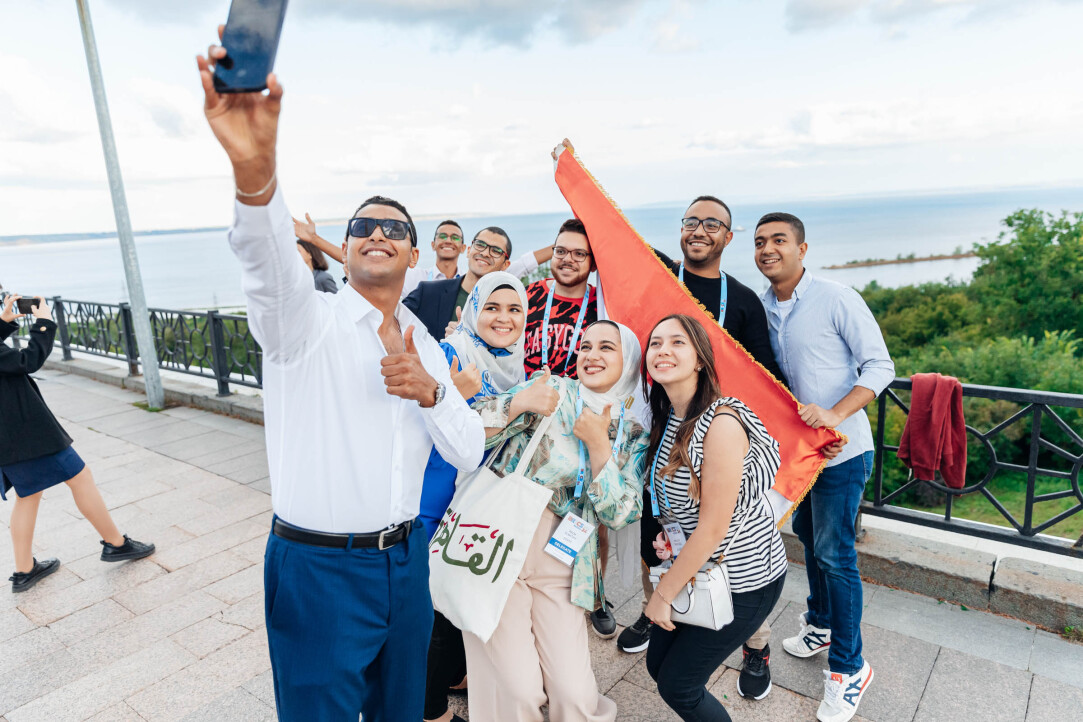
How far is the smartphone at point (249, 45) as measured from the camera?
47.4 inches

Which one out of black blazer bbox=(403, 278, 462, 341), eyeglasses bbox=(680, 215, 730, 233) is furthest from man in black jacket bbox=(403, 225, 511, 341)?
eyeglasses bbox=(680, 215, 730, 233)

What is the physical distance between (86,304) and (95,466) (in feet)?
21.2

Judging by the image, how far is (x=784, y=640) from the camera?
11.4ft

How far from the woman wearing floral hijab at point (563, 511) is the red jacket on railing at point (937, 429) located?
1.94m

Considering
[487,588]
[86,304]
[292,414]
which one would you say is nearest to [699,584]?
[487,588]

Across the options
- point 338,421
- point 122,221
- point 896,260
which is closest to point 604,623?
point 338,421

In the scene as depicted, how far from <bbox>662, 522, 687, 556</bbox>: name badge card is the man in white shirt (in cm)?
105

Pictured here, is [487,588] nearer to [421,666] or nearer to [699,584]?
[421,666]

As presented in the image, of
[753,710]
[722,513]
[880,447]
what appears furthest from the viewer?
[880,447]

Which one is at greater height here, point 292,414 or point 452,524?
point 292,414

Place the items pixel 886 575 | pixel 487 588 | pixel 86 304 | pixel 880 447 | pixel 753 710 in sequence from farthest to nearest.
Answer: pixel 86 304, pixel 880 447, pixel 886 575, pixel 753 710, pixel 487 588

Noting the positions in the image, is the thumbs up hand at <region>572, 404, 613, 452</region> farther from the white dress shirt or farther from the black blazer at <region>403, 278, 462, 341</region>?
the black blazer at <region>403, 278, 462, 341</region>

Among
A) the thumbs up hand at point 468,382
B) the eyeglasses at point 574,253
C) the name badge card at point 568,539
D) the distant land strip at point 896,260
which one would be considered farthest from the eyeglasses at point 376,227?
the distant land strip at point 896,260

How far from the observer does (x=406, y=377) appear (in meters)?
1.77
